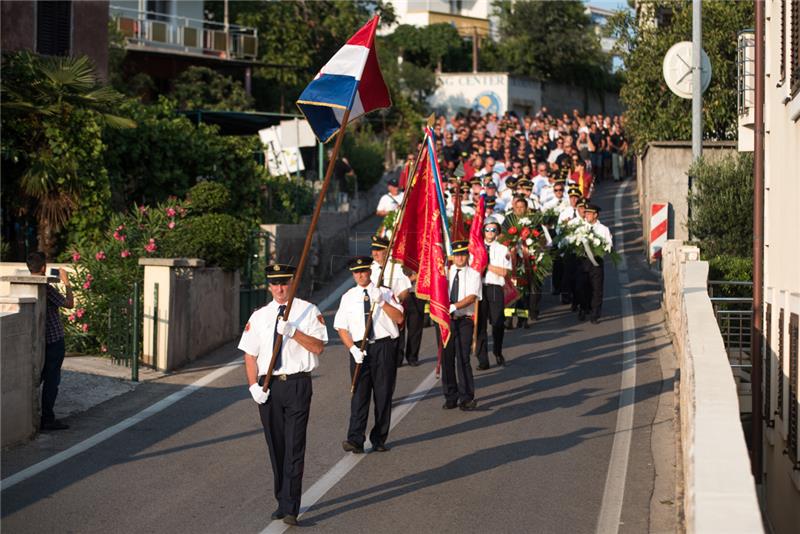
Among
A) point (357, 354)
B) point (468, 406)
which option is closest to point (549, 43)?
point (468, 406)

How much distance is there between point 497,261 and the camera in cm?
Result: 1819

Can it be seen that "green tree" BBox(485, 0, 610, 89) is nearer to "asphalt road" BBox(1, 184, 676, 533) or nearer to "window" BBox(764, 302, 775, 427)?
"asphalt road" BBox(1, 184, 676, 533)

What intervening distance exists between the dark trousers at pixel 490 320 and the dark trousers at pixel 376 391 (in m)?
4.79

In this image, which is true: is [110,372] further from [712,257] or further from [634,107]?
[634,107]

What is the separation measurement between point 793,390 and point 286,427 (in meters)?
5.26

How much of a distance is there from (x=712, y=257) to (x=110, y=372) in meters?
10.6

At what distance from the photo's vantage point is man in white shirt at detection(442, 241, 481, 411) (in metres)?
14.6

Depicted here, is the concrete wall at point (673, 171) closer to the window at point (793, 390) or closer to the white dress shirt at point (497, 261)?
the white dress shirt at point (497, 261)

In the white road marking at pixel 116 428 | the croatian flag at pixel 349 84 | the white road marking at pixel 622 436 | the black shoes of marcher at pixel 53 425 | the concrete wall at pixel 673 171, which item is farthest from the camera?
the concrete wall at pixel 673 171

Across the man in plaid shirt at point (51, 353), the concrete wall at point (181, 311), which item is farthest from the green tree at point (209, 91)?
the man in plaid shirt at point (51, 353)

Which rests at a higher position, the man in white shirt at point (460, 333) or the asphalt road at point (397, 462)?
the man in white shirt at point (460, 333)

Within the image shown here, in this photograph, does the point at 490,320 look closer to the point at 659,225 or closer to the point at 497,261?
the point at 497,261

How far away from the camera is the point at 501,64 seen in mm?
62000

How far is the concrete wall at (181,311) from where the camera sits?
17172 millimetres
